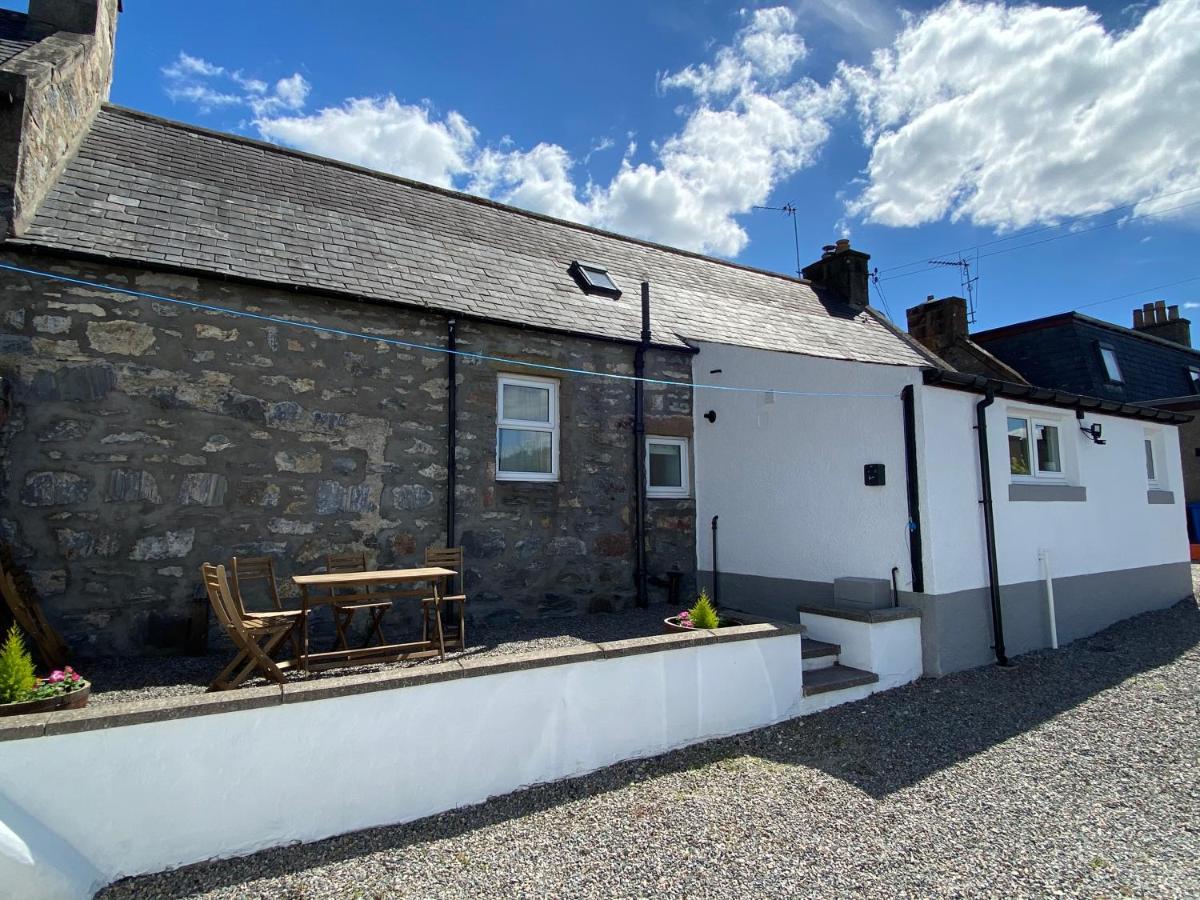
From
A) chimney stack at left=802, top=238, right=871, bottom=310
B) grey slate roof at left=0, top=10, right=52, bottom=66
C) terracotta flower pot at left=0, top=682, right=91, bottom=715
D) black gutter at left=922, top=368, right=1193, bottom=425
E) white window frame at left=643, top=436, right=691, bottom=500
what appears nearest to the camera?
terracotta flower pot at left=0, top=682, right=91, bottom=715

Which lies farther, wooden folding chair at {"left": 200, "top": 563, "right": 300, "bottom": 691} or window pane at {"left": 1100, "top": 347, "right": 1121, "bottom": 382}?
window pane at {"left": 1100, "top": 347, "right": 1121, "bottom": 382}

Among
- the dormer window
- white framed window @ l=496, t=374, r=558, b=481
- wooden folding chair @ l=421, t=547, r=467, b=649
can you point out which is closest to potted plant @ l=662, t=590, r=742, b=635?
wooden folding chair @ l=421, t=547, r=467, b=649

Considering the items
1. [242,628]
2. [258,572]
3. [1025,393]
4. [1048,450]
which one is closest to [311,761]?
[242,628]

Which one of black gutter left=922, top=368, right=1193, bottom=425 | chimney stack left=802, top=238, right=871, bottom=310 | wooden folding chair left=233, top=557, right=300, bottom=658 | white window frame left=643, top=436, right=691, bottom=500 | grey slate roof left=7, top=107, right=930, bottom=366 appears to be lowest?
wooden folding chair left=233, top=557, right=300, bottom=658

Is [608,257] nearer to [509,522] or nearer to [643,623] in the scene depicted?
[509,522]

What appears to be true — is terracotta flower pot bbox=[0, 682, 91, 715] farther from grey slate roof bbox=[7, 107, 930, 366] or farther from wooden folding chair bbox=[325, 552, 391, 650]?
grey slate roof bbox=[7, 107, 930, 366]

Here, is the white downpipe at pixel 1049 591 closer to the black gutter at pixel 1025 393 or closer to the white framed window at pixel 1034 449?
the white framed window at pixel 1034 449

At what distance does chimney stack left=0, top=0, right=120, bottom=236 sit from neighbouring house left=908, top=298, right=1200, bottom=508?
14988 millimetres

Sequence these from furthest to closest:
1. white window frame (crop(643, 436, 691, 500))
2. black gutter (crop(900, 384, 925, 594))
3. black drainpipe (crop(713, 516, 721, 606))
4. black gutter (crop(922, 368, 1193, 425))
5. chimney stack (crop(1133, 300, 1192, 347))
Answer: chimney stack (crop(1133, 300, 1192, 347))
white window frame (crop(643, 436, 691, 500))
black drainpipe (crop(713, 516, 721, 606))
black gutter (crop(922, 368, 1193, 425))
black gutter (crop(900, 384, 925, 594))

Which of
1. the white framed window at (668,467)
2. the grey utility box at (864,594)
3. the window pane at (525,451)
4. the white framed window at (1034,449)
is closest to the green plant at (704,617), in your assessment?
the grey utility box at (864,594)

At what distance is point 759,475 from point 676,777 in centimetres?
405

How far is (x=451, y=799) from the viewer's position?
3.66 meters

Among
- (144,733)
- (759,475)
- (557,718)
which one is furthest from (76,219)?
(759,475)

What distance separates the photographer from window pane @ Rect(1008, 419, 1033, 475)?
713 cm
